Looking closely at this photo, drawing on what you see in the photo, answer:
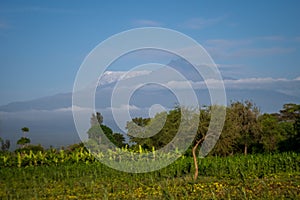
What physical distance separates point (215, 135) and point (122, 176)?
4309 millimetres

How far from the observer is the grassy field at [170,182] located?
10375mm

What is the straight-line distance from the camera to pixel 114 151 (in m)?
22.1

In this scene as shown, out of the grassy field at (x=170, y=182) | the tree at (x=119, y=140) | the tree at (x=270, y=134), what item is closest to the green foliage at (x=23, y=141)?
the tree at (x=119, y=140)

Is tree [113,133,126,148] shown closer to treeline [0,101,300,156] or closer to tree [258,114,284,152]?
treeline [0,101,300,156]

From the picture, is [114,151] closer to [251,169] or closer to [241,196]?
[251,169]

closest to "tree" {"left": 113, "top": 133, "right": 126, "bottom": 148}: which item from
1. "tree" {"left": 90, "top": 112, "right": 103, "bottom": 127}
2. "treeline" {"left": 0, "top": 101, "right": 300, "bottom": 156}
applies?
"treeline" {"left": 0, "top": 101, "right": 300, "bottom": 156}

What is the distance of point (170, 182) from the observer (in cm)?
1269

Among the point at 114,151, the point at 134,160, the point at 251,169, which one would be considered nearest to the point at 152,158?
the point at 134,160

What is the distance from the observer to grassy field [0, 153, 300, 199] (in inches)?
408

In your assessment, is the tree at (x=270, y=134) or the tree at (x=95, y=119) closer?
the tree at (x=95, y=119)

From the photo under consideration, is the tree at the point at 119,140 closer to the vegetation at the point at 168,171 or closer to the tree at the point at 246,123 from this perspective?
the vegetation at the point at 168,171

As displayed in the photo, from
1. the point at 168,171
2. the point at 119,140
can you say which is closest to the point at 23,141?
the point at 119,140

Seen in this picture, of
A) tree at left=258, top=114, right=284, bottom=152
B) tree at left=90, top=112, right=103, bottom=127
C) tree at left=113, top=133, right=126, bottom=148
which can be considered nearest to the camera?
tree at left=90, top=112, right=103, bottom=127

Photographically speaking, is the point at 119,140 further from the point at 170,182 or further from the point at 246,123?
the point at 170,182
